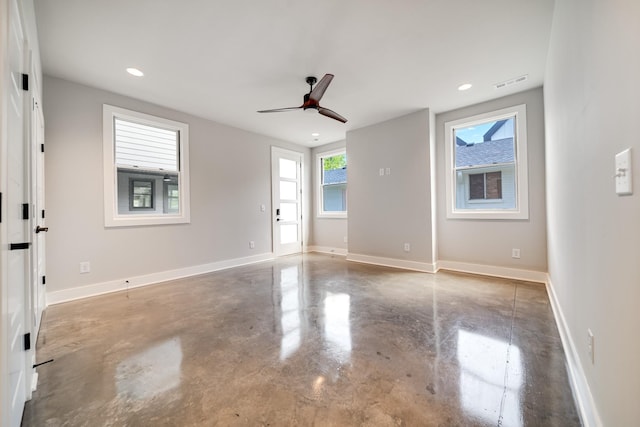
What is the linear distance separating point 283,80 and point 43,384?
3423mm

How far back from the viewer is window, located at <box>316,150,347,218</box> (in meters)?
6.12

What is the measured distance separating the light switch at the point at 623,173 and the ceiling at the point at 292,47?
1.88 m

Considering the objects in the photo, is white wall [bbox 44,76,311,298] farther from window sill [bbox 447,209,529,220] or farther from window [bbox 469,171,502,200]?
window [bbox 469,171,502,200]

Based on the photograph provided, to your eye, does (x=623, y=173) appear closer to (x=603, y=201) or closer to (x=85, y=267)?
(x=603, y=201)

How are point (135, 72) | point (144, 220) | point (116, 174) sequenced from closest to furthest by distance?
point (135, 72) < point (116, 174) < point (144, 220)

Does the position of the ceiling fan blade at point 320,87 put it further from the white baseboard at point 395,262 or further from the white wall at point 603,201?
the white baseboard at point 395,262

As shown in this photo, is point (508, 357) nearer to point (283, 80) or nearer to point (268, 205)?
point (283, 80)

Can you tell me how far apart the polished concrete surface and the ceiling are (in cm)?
269

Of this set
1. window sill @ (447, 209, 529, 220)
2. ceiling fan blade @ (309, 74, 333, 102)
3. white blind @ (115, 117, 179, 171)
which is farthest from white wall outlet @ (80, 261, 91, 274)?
window sill @ (447, 209, 529, 220)

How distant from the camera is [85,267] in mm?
3289

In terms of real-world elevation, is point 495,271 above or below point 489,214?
below

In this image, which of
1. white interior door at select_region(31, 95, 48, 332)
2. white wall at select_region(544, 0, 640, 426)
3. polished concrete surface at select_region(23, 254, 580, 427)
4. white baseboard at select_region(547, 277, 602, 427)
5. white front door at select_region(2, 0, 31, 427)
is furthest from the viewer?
white interior door at select_region(31, 95, 48, 332)

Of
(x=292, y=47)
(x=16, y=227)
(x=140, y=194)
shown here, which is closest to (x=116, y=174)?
(x=140, y=194)

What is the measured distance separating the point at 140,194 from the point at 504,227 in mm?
5435
